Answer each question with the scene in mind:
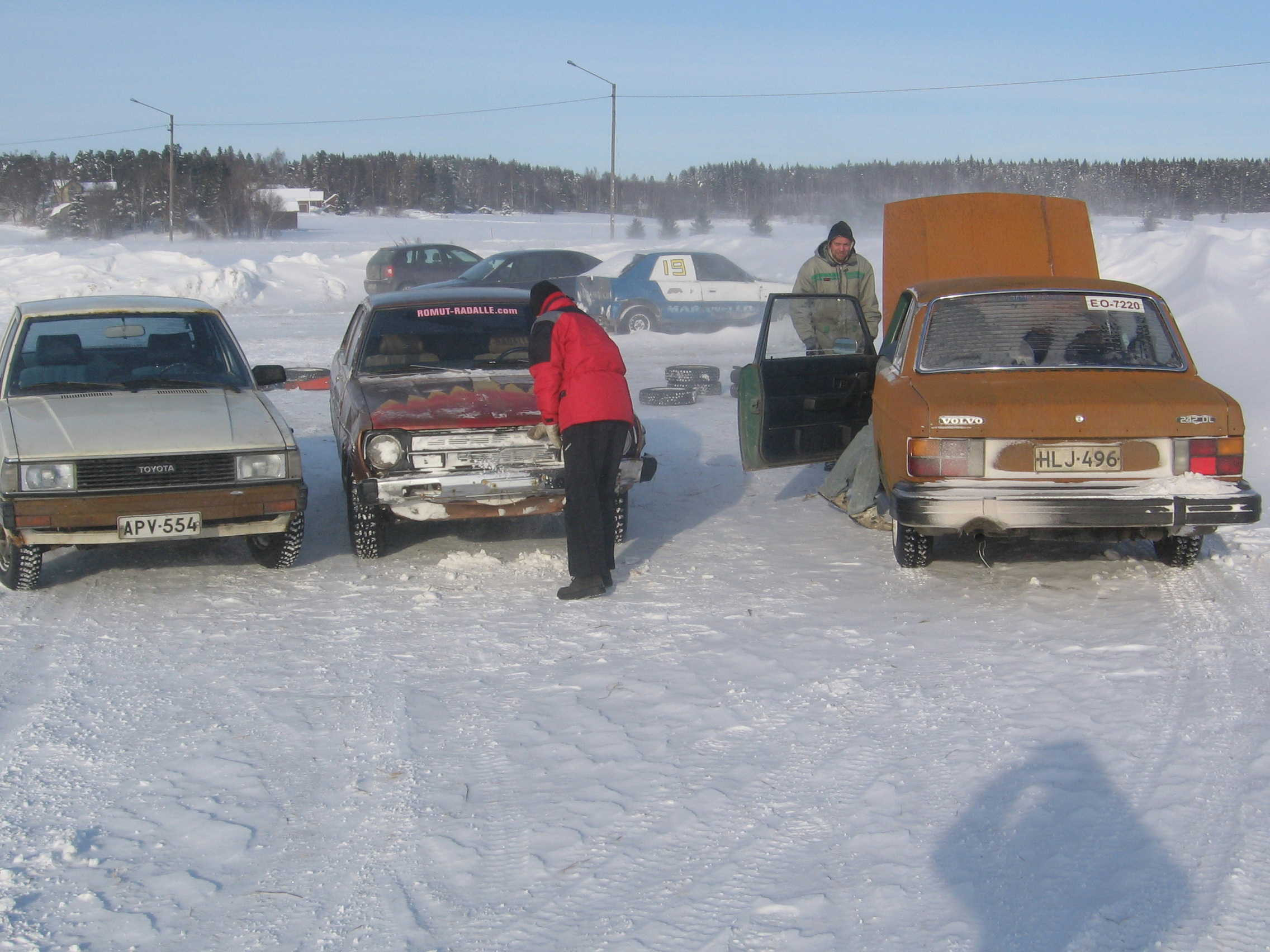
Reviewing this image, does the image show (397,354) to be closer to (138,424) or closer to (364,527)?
(364,527)

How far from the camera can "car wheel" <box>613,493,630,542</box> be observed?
23.1 ft

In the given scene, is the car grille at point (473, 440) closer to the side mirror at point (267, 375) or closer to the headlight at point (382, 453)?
the headlight at point (382, 453)

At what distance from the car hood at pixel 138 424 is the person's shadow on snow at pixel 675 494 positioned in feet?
7.33

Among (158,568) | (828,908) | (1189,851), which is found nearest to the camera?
(828,908)

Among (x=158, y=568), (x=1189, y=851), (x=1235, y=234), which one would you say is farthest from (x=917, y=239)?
(x=1235, y=234)

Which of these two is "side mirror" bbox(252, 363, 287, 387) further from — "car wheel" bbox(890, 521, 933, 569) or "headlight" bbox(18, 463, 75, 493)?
"car wheel" bbox(890, 521, 933, 569)

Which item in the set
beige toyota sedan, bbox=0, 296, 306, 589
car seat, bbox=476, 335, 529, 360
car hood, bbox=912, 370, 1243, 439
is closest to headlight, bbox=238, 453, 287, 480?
beige toyota sedan, bbox=0, 296, 306, 589

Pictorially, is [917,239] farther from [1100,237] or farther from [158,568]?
[1100,237]

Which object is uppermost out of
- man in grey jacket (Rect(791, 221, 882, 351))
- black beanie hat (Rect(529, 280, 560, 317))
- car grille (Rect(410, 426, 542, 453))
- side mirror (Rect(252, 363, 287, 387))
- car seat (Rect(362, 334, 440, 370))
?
man in grey jacket (Rect(791, 221, 882, 351))

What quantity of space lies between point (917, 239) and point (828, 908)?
732 centimetres

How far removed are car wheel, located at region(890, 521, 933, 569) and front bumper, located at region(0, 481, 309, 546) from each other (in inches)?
128

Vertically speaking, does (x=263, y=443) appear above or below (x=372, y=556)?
above

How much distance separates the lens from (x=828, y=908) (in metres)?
3.17

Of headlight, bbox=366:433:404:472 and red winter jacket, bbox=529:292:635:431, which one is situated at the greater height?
red winter jacket, bbox=529:292:635:431
